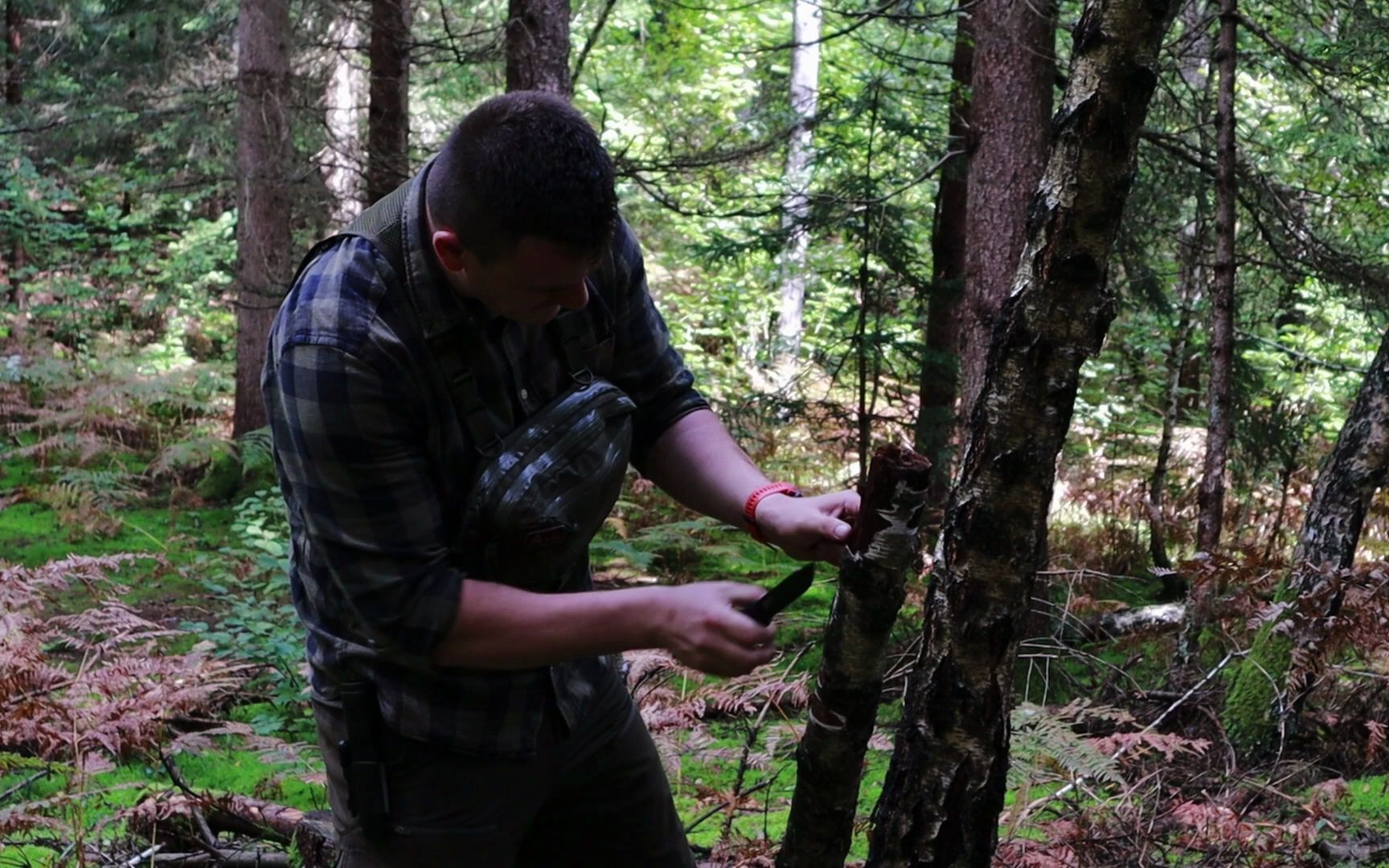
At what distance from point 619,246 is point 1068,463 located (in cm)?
906

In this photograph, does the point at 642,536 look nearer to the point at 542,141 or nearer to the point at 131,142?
the point at 542,141

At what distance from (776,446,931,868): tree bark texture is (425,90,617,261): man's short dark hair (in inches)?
27.8

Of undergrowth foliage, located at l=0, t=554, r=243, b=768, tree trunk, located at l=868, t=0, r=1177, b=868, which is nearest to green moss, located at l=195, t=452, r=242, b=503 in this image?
undergrowth foliage, located at l=0, t=554, r=243, b=768

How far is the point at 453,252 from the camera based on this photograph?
6.79ft

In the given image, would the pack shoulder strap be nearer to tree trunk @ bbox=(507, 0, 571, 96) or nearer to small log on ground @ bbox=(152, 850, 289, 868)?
small log on ground @ bbox=(152, 850, 289, 868)

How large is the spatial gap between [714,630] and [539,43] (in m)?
6.06

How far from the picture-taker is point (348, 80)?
16969 mm

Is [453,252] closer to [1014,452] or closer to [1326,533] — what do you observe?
[1014,452]

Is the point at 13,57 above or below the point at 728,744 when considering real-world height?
above

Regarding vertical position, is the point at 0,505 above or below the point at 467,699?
below

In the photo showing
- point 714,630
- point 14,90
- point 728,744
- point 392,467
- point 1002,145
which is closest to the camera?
point 714,630

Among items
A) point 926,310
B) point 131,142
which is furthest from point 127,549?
point 131,142

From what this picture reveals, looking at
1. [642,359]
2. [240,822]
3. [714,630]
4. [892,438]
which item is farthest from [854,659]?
[892,438]

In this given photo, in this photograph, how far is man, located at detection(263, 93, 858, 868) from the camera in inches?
78.9
